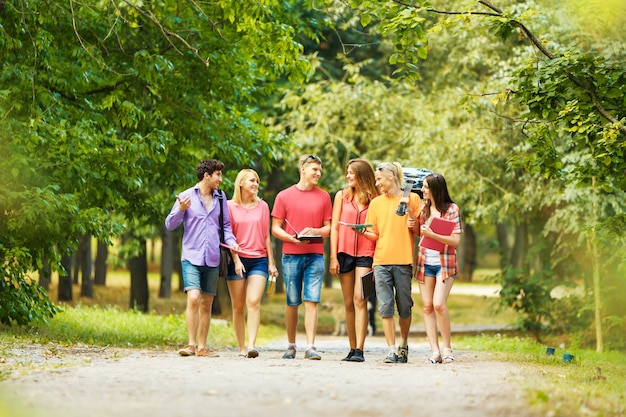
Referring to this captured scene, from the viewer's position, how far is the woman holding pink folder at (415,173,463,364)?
36.9 ft

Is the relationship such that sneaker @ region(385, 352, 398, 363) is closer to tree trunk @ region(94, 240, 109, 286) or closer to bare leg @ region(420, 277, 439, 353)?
bare leg @ region(420, 277, 439, 353)

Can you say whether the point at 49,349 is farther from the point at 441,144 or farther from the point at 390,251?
the point at 441,144

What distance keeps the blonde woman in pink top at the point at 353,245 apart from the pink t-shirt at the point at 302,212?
0.25 m

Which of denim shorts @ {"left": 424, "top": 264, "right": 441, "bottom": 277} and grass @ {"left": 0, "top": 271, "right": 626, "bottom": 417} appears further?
denim shorts @ {"left": 424, "top": 264, "right": 441, "bottom": 277}

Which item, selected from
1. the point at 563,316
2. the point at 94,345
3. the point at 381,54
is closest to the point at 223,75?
the point at 94,345

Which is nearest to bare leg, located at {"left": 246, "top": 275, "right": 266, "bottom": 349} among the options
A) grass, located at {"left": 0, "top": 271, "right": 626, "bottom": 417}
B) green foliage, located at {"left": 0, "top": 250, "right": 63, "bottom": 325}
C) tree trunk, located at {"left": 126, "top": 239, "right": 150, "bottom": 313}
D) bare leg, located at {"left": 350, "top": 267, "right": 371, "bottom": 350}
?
bare leg, located at {"left": 350, "top": 267, "right": 371, "bottom": 350}

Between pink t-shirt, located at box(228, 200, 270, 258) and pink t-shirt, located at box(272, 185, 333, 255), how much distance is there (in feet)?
0.83

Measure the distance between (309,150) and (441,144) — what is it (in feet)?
14.3

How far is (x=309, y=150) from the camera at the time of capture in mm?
26875

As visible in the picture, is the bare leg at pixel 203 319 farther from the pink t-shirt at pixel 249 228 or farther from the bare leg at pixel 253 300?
the pink t-shirt at pixel 249 228

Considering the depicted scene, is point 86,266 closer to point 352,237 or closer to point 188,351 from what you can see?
point 188,351

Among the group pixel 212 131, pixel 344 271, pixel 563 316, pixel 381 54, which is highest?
pixel 381 54

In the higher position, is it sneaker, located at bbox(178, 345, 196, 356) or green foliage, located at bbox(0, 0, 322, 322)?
green foliage, located at bbox(0, 0, 322, 322)

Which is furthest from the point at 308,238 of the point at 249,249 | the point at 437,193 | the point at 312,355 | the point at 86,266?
the point at 86,266
